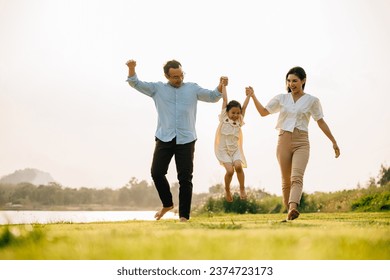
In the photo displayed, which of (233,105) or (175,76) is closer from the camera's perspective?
(175,76)

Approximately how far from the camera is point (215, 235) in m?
4.66

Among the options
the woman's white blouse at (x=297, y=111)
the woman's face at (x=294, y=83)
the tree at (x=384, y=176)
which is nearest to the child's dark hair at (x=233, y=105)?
the woman's white blouse at (x=297, y=111)

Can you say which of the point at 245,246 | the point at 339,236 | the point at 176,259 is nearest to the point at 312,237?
the point at 339,236

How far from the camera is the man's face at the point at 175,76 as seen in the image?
27.9ft

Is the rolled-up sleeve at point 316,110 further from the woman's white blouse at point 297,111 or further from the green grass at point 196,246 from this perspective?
the green grass at point 196,246

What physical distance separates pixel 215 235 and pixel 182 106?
4.14 meters

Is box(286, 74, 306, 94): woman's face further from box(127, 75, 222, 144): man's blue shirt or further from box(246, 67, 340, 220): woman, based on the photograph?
box(127, 75, 222, 144): man's blue shirt

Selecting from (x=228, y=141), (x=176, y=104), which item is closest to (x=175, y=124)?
(x=176, y=104)

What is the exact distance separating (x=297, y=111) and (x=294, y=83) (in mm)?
421

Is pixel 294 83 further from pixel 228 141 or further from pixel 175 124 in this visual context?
pixel 228 141

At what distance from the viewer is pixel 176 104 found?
28.1 feet

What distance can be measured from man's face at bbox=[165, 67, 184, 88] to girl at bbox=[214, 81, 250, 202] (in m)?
1.34

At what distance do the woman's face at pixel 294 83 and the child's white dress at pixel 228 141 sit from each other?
169 centimetres
